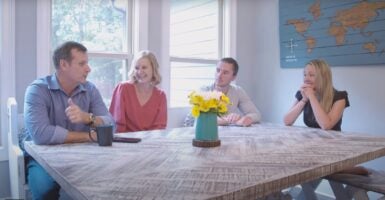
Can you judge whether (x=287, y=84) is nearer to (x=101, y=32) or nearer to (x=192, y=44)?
(x=192, y=44)

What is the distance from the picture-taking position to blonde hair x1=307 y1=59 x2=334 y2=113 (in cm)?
239

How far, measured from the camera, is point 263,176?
3.61 feet

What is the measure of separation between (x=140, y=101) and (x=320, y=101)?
1285 millimetres

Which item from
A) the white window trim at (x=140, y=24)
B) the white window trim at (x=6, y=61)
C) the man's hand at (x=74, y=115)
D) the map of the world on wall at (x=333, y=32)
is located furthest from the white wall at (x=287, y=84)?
the white window trim at (x=6, y=61)

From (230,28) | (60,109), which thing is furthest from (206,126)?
(230,28)

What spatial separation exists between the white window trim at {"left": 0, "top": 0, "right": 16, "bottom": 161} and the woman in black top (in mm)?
1971

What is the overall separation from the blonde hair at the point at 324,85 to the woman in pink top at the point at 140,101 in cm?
113

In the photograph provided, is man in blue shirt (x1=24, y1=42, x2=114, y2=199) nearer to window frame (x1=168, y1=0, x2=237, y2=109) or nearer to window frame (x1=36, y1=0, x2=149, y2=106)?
window frame (x1=36, y1=0, x2=149, y2=106)

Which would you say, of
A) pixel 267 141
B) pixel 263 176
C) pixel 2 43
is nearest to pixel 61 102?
pixel 2 43

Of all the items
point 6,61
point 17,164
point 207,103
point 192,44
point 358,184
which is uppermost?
point 192,44

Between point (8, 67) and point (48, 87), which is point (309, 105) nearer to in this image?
point (48, 87)

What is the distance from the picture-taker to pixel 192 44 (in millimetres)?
3492

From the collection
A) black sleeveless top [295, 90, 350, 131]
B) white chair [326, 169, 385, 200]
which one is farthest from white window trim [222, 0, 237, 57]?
white chair [326, 169, 385, 200]

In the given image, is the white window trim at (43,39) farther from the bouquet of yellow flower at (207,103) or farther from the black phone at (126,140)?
the bouquet of yellow flower at (207,103)
